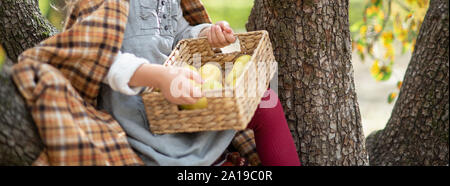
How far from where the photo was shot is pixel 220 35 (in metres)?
1.76

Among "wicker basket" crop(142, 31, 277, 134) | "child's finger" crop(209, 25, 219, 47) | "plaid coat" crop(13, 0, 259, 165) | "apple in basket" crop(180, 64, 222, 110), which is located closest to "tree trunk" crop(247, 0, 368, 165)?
"wicker basket" crop(142, 31, 277, 134)

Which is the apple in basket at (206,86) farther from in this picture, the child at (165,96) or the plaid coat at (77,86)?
the plaid coat at (77,86)

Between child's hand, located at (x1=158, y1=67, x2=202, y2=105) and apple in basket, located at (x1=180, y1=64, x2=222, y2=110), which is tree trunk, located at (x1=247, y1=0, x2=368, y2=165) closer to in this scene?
apple in basket, located at (x1=180, y1=64, x2=222, y2=110)

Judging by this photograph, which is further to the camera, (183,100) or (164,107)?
(164,107)

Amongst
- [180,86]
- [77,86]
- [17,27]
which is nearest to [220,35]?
[180,86]

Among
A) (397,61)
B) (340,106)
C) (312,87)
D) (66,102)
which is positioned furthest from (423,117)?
(397,61)

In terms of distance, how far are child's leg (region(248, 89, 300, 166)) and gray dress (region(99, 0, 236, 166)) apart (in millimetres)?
104

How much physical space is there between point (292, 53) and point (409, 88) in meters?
0.52

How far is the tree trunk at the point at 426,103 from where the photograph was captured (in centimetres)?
182

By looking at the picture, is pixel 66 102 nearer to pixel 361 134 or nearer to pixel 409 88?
pixel 361 134

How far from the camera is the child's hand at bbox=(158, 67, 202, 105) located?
1.39m

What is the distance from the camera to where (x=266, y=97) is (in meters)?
1.70

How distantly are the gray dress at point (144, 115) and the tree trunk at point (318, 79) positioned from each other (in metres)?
0.36

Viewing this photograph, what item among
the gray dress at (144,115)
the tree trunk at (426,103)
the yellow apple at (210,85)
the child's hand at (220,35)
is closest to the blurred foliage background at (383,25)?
the tree trunk at (426,103)
